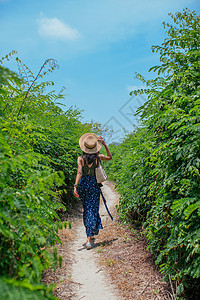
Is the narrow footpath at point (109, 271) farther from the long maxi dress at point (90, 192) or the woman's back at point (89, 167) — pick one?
the woman's back at point (89, 167)

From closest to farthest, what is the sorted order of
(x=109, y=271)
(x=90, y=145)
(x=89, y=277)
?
1. (x=89, y=277)
2. (x=109, y=271)
3. (x=90, y=145)

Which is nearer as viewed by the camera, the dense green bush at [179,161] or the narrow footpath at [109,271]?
the dense green bush at [179,161]

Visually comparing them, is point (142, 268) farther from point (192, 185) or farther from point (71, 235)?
point (71, 235)

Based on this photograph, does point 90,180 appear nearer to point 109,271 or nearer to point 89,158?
point 89,158

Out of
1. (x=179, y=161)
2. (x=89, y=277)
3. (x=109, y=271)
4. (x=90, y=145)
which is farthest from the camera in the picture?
(x=90, y=145)

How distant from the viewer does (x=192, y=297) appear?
10.9ft

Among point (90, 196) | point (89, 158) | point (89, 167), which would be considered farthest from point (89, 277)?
point (89, 158)

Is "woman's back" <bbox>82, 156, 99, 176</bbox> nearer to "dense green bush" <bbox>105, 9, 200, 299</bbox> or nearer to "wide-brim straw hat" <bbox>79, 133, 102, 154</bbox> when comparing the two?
"wide-brim straw hat" <bbox>79, 133, 102, 154</bbox>

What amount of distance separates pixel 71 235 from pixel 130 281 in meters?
2.73

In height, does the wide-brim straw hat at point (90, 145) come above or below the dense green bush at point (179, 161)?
above

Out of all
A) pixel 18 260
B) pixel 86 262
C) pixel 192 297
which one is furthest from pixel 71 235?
pixel 18 260

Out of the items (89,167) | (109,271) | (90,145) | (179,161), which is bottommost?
(109,271)

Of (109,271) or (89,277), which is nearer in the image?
(89,277)

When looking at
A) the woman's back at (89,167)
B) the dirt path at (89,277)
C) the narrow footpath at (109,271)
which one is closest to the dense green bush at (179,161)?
the narrow footpath at (109,271)
